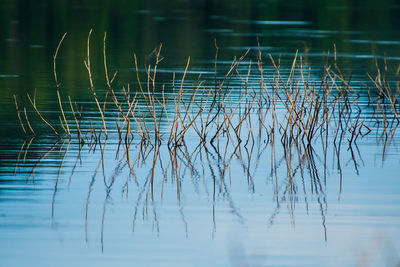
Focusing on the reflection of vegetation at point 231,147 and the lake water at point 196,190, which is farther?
the reflection of vegetation at point 231,147

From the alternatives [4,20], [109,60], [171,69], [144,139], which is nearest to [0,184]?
[144,139]

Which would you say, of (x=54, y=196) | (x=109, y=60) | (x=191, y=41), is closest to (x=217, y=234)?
(x=54, y=196)

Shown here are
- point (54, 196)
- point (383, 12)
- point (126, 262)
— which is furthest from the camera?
point (383, 12)

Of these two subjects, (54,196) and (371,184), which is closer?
(54,196)

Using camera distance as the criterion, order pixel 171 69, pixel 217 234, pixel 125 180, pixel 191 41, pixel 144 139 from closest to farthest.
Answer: pixel 217 234 → pixel 125 180 → pixel 144 139 → pixel 171 69 → pixel 191 41

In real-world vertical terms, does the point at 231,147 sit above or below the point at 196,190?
below

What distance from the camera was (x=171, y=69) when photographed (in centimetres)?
2419

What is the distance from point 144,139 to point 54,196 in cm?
322

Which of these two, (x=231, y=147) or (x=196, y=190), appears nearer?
(x=196, y=190)

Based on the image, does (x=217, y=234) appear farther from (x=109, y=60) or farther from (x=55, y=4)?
(x=55, y=4)

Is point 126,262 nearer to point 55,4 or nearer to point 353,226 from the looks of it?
point 353,226

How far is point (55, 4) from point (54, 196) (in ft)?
139

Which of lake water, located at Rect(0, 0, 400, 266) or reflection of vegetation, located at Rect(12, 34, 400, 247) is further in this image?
reflection of vegetation, located at Rect(12, 34, 400, 247)

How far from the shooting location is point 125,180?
10.5 m
